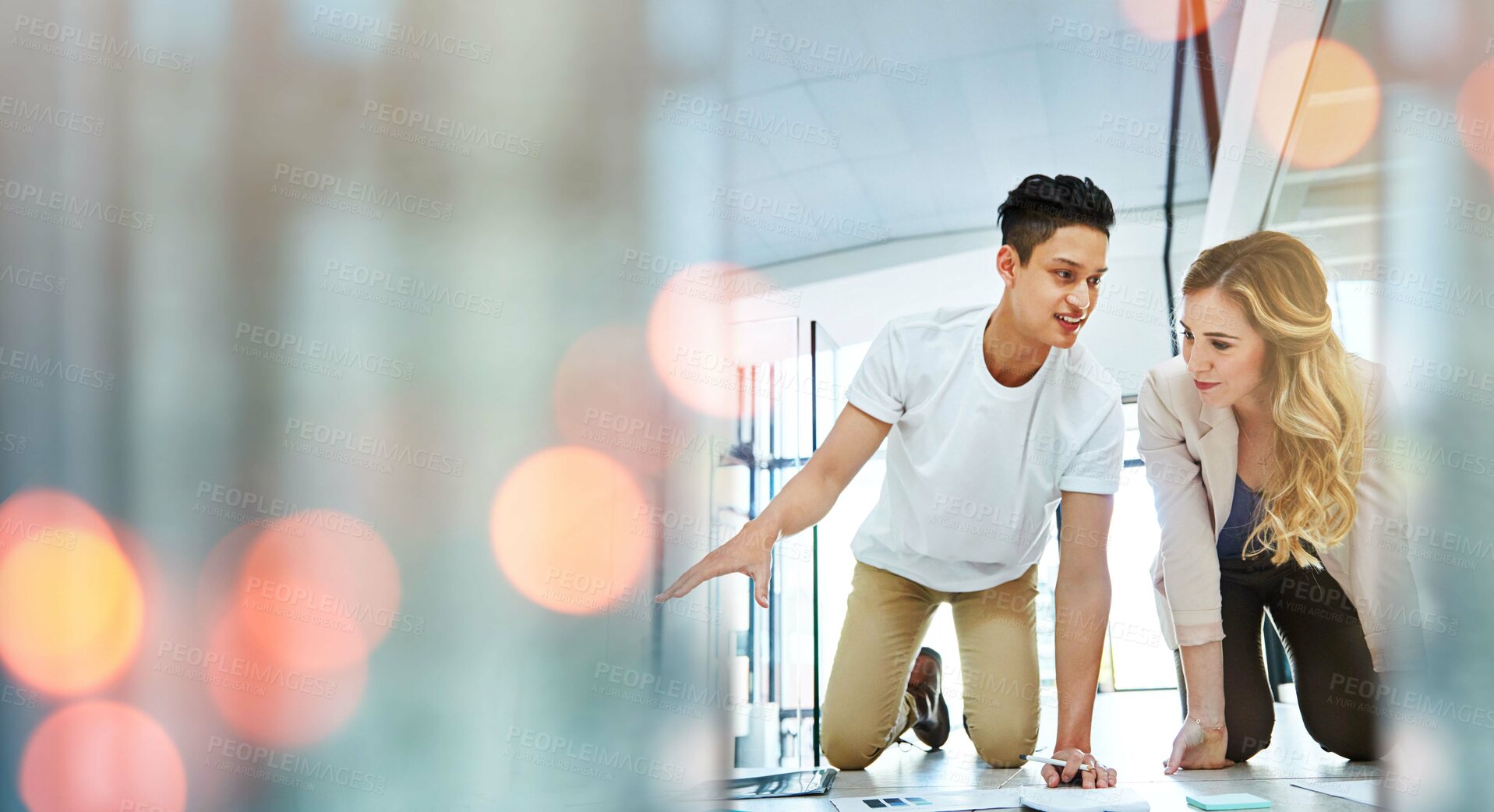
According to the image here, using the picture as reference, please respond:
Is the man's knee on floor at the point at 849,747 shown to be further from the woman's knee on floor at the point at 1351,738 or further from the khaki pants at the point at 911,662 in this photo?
the woman's knee on floor at the point at 1351,738

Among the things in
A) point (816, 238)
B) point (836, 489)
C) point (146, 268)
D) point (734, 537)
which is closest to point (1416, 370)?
point (146, 268)

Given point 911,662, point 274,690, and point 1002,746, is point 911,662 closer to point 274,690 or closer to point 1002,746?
point 1002,746

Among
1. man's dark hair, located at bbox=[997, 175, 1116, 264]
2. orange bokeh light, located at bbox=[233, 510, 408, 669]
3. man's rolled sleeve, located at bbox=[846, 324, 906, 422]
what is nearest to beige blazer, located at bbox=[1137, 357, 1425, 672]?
man's dark hair, located at bbox=[997, 175, 1116, 264]

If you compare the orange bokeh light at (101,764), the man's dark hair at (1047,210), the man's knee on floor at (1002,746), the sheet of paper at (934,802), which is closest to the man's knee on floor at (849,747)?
the man's knee on floor at (1002,746)

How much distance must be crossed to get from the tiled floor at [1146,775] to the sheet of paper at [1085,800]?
49 mm

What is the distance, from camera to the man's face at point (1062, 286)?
1.55m

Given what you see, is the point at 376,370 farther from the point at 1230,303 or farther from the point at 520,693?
the point at 1230,303

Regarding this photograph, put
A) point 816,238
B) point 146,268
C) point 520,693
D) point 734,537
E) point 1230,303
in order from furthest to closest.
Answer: point 816,238 < point 1230,303 < point 734,537 < point 146,268 < point 520,693

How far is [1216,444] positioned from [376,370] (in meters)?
1.40

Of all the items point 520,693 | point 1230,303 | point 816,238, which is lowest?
point 520,693

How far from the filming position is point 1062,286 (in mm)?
1552

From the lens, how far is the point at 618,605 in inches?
20.0

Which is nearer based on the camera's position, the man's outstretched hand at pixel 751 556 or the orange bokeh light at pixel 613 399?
the orange bokeh light at pixel 613 399

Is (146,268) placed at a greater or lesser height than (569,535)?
greater
